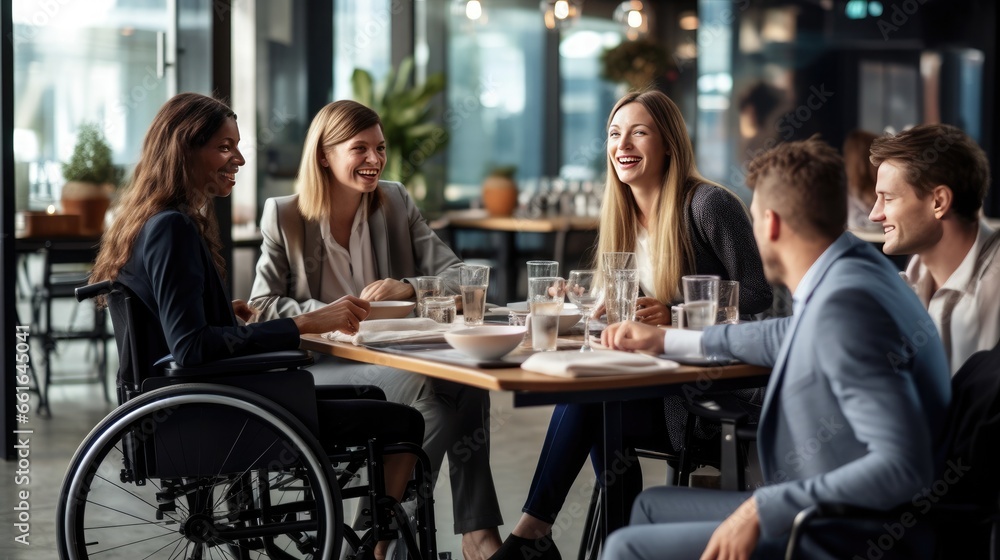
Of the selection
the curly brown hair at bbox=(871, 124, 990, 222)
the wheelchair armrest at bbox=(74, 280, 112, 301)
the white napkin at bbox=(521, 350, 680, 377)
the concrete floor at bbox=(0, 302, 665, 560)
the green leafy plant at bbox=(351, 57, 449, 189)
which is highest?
the green leafy plant at bbox=(351, 57, 449, 189)

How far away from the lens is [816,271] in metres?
1.77

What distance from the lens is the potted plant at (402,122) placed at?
24.5 ft

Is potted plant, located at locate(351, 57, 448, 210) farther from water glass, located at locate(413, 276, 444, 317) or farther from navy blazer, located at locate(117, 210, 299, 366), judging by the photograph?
navy blazer, located at locate(117, 210, 299, 366)

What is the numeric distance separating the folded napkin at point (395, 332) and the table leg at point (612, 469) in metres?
0.46

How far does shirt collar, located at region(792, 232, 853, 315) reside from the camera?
1.77 meters

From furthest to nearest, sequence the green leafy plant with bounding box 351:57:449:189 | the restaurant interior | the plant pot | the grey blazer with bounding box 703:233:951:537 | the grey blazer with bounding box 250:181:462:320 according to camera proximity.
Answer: the green leafy plant with bounding box 351:57:449:189 < the plant pot < the restaurant interior < the grey blazer with bounding box 250:181:462:320 < the grey blazer with bounding box 703:233:951:537

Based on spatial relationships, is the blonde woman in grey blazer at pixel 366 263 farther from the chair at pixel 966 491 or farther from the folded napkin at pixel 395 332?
the chair at pixel 966 491

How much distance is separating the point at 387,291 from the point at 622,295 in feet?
2.36

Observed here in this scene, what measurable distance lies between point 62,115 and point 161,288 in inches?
163

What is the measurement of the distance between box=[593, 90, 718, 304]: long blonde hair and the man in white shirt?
25.8 inches

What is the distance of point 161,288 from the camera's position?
2268 millimetres

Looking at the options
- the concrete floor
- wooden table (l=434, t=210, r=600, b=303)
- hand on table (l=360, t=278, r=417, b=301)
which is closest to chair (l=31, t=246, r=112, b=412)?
the concrete floor

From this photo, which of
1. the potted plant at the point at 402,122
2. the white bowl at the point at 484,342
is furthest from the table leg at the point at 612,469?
the potted plant at the point at 402,122

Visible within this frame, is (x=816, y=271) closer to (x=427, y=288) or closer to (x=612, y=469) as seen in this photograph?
(x=612, y=469)
